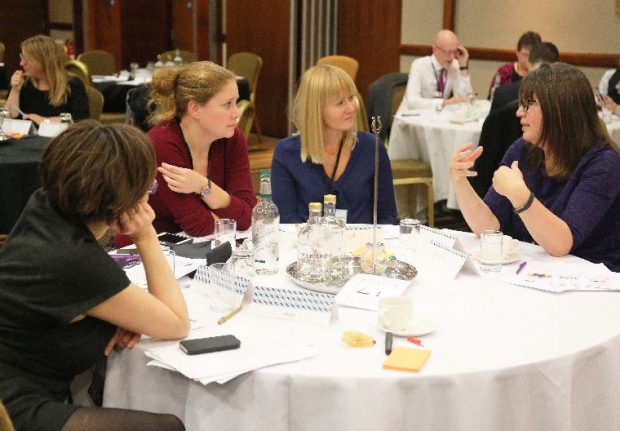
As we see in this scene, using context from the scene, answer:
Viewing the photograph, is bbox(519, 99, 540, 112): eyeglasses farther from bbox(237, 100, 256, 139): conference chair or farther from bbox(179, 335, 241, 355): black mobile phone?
bbox(237, 100, 256, 139): conference chair

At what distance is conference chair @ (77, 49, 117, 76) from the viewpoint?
955 centimetres

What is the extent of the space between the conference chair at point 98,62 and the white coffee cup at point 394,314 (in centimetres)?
810

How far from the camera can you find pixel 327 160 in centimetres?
346

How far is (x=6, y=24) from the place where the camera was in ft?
42.3

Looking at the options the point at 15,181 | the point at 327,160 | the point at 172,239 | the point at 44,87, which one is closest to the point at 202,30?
the point at 44,87

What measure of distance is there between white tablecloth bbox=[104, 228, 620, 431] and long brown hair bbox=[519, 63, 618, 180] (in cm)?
82

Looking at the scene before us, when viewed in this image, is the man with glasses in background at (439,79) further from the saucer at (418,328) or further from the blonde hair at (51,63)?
the saucer at (418,328)

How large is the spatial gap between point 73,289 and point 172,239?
0.98m

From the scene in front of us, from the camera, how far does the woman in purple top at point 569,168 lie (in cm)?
278

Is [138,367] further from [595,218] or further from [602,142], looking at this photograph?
[602,142]

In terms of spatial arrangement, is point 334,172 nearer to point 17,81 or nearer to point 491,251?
point 491,251

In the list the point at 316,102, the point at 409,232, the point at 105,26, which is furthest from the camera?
the point at 105,26

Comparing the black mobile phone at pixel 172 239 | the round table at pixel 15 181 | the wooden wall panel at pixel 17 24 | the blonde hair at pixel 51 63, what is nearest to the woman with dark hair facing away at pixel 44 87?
the blonde hair at pixel 51 63

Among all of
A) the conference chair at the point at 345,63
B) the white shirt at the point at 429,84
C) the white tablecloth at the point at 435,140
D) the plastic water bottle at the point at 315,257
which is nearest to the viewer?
the plastic water bottle at the point at 315,257
